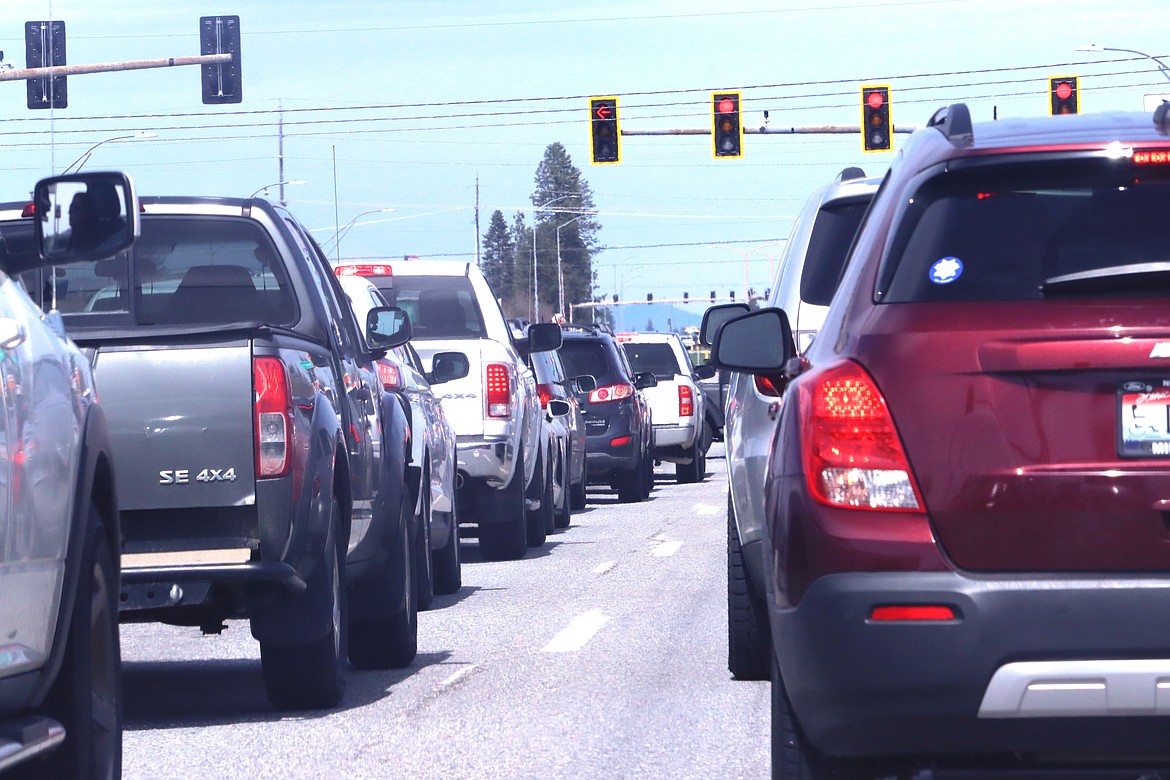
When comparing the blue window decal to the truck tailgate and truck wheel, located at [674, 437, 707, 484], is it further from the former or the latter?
truck wheel, located at [674, 437, 707, 484]

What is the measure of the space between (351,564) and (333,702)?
802 mm

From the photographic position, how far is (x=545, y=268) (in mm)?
191250

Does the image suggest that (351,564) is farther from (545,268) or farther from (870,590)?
(545,268)

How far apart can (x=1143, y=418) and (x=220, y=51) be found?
2571cm

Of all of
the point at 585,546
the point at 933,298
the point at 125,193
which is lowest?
the point at 585,546

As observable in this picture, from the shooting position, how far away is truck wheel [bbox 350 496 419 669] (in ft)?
29.3

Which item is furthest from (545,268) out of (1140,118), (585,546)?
(1140,118)

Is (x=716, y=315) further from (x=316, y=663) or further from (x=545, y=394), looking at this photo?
(x=545, y=394)

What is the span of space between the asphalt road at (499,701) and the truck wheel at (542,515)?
11.3 ft

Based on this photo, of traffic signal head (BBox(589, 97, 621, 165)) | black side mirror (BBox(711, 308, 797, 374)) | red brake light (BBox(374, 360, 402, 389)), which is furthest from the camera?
traffic signal head (BBox(589, 97, 621, 165))

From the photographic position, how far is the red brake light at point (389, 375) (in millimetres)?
10531

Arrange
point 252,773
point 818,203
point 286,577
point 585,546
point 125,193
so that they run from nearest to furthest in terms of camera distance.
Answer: point 125,193, point 252,773, point 286,577, point 818,203, point 585,546

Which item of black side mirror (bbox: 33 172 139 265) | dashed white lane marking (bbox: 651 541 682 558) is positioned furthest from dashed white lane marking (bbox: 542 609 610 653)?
black side mirror (bbox: 33 172 139 265)

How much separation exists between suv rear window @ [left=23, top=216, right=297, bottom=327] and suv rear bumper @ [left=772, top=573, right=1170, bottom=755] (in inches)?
182
